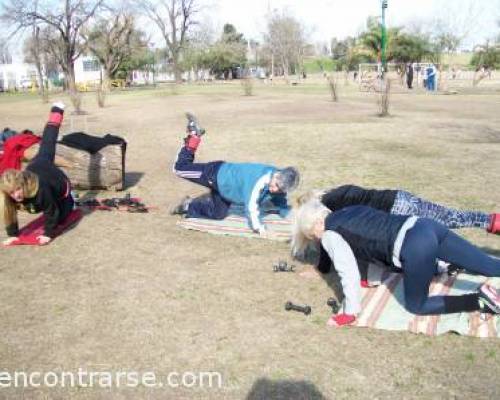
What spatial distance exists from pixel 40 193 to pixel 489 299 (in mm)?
4671

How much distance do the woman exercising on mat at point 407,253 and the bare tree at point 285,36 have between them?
235 feet

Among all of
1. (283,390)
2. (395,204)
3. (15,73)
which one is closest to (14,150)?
(395,204)

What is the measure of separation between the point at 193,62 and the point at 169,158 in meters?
72.1

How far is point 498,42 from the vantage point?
52344mm

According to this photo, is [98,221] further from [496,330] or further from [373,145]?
[373,145]

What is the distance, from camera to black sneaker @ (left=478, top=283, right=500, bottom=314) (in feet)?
13.0

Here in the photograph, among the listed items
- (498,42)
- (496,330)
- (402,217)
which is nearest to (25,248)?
(402,217)

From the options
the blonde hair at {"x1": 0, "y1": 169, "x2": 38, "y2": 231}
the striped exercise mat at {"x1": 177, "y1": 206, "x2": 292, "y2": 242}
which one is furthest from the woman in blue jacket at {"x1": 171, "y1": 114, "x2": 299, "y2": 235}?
the blonde hair at {"x1": 0, "y1": 169, "x2": 38, "y2": 231}

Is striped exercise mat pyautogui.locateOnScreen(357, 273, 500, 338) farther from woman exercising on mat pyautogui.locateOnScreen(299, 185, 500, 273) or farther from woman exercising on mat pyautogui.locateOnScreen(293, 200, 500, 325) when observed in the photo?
woman exercising on mat pyautogui.locateOnScreen(299, 185, 500, 273)

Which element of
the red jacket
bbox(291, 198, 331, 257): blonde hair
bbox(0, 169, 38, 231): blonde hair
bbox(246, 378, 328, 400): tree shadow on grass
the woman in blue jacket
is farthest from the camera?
the red jacket

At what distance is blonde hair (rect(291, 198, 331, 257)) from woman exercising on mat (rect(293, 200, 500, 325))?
0.10 feet

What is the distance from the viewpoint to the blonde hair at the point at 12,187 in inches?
225

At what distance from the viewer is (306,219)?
4367 mm

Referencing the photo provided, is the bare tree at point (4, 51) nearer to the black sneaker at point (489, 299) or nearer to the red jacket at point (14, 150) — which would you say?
the red jacket at point (14, 150)
